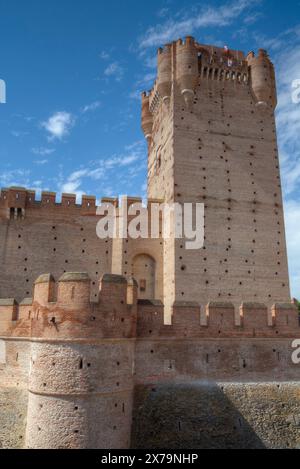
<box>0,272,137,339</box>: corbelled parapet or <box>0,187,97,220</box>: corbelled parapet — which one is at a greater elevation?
<box>0,187,97,220</box>: corbelled parapet

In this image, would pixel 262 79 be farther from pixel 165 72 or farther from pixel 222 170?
pixel 222 170

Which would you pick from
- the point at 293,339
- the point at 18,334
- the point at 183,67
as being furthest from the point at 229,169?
the point at 18,334

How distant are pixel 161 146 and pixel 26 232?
8461mm

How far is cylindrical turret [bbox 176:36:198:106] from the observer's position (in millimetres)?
19562

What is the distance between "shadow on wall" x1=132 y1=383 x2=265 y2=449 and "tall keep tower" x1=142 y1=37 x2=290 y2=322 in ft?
19.6

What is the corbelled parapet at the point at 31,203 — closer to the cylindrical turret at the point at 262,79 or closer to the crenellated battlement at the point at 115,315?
the crenellated battlement at the point at 115,315

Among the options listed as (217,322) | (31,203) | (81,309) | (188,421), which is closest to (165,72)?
(31,203)

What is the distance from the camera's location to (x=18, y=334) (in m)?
12.2

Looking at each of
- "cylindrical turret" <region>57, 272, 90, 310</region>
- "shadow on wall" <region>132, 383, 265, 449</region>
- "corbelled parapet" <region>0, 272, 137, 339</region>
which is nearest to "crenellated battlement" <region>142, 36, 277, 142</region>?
"corbelled parapet" <region>0, 272, 137, 339</region>

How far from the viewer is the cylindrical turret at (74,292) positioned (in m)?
10.1

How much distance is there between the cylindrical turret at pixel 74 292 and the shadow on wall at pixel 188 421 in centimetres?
320

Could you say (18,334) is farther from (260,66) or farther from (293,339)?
(260,66)

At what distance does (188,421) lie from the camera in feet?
36.0

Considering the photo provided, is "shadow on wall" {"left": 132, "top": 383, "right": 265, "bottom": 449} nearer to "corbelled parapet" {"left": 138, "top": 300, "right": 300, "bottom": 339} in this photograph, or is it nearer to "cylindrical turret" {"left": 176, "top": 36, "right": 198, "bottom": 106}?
"corbelled parapet" {"left": 138, "top": 300, "right": 300, "bottom": 339}
